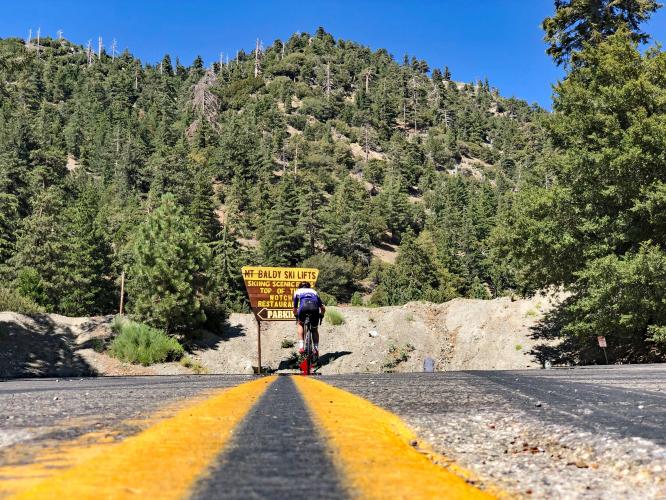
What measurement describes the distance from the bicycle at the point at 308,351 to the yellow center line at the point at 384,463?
8.30 metres

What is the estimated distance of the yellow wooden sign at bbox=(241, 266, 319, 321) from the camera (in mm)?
22688

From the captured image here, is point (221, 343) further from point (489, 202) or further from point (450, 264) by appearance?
point (489, 202)

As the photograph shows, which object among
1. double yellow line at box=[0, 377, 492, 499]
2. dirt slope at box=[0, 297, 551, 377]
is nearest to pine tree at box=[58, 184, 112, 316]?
dirt slope at box=[0, 297, 551, 377]

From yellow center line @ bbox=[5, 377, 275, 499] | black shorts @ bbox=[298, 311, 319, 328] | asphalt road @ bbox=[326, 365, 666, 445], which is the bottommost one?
asphalt road @ bbox=[326, 365, 666, 445]

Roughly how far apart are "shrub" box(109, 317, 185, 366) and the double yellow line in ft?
75.8

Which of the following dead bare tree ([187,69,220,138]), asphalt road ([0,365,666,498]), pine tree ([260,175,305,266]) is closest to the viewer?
asphalt road ([0,365,666,498])

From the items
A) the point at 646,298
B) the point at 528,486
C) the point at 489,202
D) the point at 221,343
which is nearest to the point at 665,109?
the point at 646,298

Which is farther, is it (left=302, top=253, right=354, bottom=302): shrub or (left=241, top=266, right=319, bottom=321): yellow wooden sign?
(left=302, top=253, right=354, bottom=302): shrub

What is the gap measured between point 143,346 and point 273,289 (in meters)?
6.80

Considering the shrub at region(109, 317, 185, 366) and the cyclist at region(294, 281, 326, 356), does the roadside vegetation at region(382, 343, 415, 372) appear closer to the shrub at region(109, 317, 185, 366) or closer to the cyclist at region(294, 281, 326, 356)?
the shrub at region(109, 317, 185, 366)

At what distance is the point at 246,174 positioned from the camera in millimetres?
94812

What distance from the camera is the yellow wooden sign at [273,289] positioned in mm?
22688

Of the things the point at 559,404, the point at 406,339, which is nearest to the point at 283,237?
the point at 406,339

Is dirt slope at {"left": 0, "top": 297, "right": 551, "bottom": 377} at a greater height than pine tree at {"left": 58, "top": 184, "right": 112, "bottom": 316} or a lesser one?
lesser
